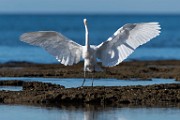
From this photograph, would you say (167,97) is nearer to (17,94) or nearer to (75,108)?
(75,108)

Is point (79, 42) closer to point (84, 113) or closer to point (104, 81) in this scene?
point (104, 81)

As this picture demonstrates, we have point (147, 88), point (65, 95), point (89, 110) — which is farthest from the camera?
point (147, 88)

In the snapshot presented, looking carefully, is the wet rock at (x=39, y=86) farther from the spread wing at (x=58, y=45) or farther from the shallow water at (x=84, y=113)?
the shallow water at (x=84, y=113)

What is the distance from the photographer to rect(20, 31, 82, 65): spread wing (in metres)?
19.6

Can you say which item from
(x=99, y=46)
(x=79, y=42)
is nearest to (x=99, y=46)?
(x=99, y=46)

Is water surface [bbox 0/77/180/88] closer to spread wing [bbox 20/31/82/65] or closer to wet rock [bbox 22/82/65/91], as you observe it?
wet rock [bbox 22/82/65/91]

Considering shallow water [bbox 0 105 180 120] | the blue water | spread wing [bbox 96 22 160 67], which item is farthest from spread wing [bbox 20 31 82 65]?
the blue water

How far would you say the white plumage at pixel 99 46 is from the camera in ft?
63.4

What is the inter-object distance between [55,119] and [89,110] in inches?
60.5

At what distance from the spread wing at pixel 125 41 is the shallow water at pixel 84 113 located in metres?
3.14

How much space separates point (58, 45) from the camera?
20.0 m

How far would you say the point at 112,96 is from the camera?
17.9m

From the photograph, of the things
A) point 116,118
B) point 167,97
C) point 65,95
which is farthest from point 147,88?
point 116,118

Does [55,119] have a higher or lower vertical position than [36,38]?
lower
